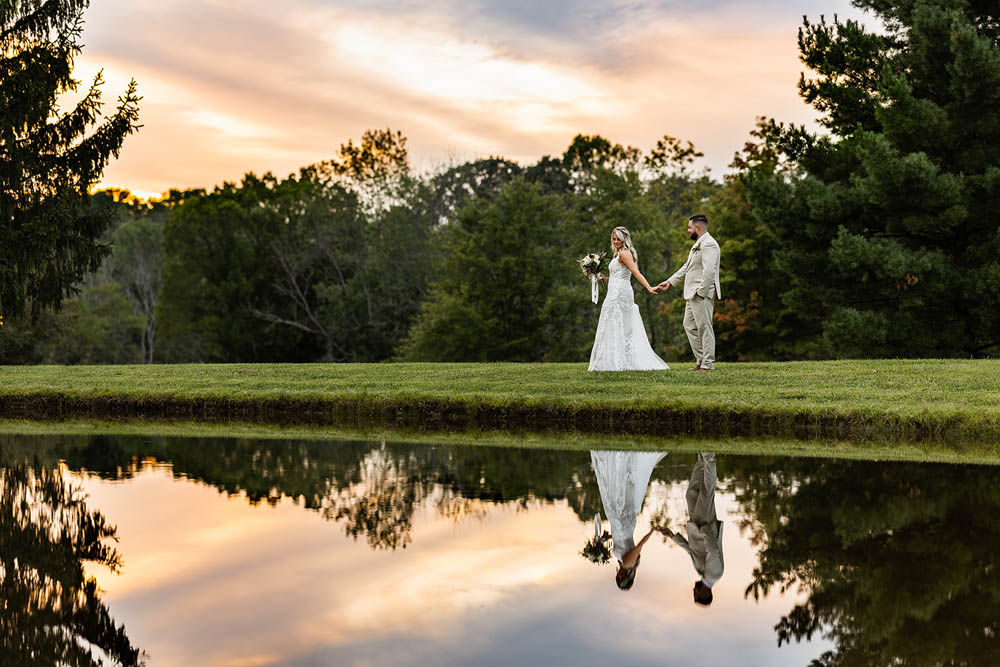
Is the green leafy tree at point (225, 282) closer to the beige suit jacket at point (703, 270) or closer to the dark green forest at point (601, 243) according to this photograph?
the dark green forest at point (601, 243)

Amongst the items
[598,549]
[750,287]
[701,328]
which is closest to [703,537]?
[598,549]

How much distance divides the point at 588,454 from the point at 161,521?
5.06m

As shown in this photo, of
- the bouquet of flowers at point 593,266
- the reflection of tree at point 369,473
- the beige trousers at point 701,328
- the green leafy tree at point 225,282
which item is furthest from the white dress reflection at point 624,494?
the green leafy tree at point 225,282

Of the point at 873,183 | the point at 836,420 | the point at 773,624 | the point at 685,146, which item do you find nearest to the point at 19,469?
the point at 773,624

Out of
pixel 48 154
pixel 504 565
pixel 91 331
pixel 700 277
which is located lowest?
pixel 504 565

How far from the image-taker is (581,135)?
229 feet

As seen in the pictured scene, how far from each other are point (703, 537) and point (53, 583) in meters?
4.11

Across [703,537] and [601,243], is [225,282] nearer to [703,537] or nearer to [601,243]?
[601,243]

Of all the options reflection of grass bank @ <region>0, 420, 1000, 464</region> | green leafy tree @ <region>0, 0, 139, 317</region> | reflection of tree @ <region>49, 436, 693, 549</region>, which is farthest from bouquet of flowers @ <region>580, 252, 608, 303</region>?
green leafy tree @ <region>0, 0, 139, 317</region>

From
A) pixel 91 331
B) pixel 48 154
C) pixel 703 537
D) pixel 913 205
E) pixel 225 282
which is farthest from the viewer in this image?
pixel 225 282

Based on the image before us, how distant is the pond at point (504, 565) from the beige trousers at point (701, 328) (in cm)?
679

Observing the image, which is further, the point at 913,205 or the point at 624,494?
the point at 913,205

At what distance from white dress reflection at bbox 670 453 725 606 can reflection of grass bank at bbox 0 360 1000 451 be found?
15.0ft

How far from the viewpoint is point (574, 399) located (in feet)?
47.1
